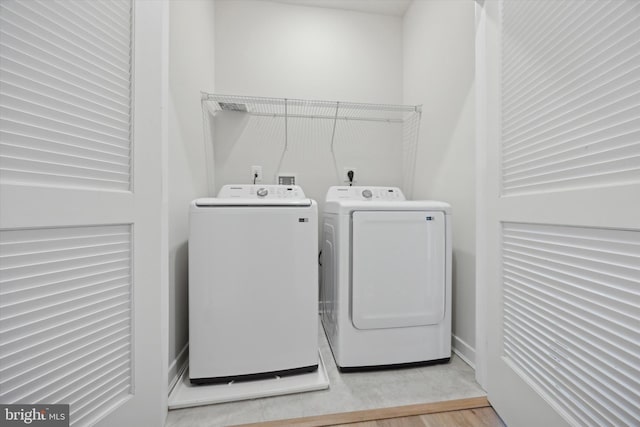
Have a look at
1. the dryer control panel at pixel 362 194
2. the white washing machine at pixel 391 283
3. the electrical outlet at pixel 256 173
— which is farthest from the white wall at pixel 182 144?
the dryer control panel at pixel 362 194

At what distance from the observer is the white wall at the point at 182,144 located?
4.05 ft

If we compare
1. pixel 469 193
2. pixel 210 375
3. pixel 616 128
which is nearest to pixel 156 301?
pixel 210 375

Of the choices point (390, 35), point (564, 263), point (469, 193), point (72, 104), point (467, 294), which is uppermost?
point (390, 35)

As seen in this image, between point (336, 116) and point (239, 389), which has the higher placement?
point (336, 116)

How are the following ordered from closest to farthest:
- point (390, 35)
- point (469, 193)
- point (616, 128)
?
point (616, 128) < point (469, 193) < point (390, 35)

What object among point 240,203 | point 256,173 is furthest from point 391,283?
point 256,173

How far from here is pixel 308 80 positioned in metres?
2.10

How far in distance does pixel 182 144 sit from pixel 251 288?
2.81 feet

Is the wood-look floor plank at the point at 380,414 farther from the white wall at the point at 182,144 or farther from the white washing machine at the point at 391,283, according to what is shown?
the white wall at the point at 182,144

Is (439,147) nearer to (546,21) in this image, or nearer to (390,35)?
(546,21)

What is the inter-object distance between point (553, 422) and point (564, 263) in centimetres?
50

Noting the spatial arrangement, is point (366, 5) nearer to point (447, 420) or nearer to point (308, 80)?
point (308, 80)

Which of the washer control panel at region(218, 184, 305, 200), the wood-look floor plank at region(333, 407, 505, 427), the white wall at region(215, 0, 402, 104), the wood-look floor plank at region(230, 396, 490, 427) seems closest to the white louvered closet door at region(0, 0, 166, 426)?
the wood-look floor plank at region(230, 396, 490, 427)

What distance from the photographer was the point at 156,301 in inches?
37.7
